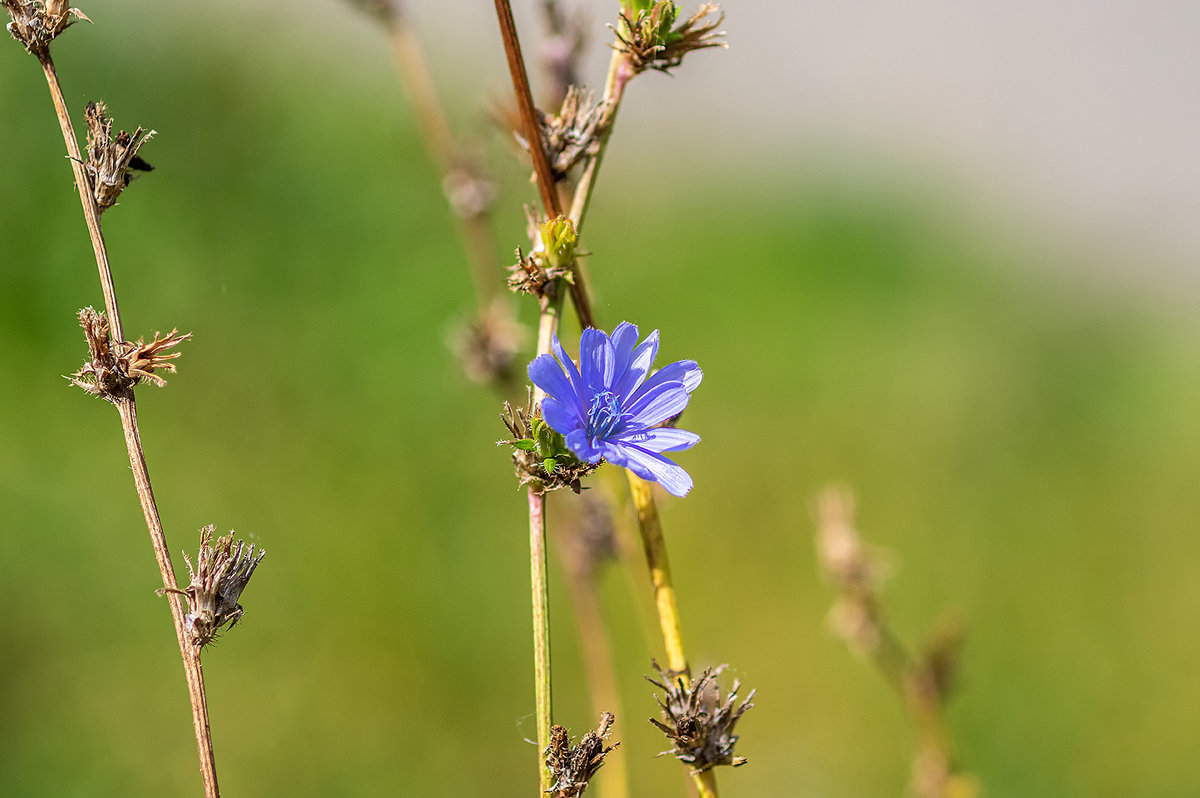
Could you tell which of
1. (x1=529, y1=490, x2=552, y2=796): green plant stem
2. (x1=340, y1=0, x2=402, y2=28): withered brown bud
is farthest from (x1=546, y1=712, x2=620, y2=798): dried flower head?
(x1=340, y1=0, x2=402, y2=28): withered brown bud

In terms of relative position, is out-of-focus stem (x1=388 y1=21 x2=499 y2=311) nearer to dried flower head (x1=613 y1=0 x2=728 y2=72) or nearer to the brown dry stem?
the brown dry stem

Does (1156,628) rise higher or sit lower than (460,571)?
lower

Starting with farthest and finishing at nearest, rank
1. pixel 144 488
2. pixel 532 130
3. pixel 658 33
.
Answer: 1. pixel 658 33
2. pixel 532 130
3. pixel 144 488

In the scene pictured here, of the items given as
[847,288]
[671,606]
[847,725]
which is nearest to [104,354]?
[671,606]

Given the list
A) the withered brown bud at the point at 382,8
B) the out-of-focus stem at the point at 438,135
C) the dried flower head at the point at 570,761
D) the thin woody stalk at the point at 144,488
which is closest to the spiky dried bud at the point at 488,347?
the out-of-focus stem at the point at 438,135

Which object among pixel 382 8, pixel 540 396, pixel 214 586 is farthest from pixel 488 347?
pixel 214 586

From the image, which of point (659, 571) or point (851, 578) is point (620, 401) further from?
point (851, 578)

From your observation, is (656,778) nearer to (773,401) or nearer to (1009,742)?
(1009,742)
